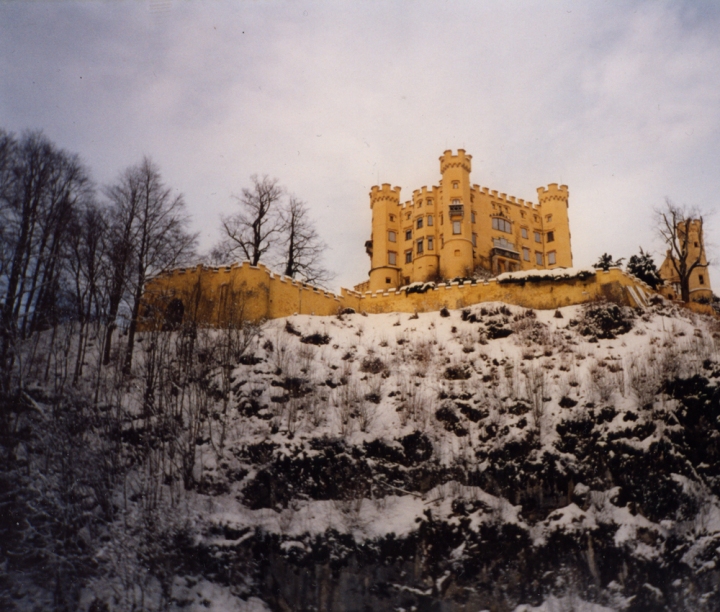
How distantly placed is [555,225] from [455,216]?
8875 millimetres

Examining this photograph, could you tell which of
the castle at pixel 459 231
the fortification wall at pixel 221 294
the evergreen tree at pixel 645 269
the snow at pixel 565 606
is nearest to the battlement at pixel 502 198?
the castle at pixel 459 231

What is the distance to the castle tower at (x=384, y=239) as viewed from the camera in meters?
48.8

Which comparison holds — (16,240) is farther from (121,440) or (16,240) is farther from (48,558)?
(48,558)

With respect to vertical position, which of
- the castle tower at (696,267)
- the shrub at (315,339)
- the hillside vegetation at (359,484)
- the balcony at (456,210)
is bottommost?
the hillside vegetation at (359,484)

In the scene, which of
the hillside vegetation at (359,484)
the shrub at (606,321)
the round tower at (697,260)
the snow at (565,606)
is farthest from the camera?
the round tower at (697,260)

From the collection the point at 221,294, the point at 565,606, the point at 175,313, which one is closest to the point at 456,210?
the point at 221,294

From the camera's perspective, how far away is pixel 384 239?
162 ft

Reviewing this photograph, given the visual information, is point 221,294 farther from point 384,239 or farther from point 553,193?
point 553,193

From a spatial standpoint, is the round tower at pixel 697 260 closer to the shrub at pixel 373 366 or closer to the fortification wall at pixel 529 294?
the fortification wall at pixel 529 294

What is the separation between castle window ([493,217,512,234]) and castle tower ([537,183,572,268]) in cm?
316

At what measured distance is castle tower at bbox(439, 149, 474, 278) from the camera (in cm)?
4591

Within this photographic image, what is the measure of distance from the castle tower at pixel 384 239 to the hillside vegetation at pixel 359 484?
968 inches

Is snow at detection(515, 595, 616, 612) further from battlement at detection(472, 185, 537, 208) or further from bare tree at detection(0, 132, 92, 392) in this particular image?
battlement at detection(472, 185, 537, 208)

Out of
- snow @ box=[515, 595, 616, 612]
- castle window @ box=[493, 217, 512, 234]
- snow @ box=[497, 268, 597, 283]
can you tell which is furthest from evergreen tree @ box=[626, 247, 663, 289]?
snow @ box=[515, 595, 616, 612]
